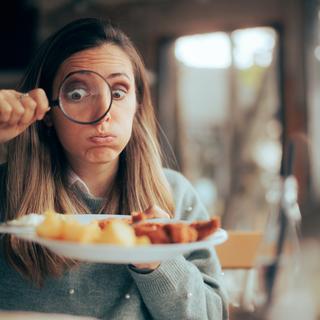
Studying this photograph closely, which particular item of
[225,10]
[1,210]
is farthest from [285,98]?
[1,210]

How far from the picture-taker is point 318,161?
3125mm

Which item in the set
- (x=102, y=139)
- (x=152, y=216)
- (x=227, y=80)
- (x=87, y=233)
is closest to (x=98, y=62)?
(x=102, y=139)

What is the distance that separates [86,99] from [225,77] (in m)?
3.08

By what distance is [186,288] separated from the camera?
1023 millimetres

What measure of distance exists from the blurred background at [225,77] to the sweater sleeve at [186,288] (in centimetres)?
203

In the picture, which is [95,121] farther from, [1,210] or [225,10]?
Answer: [225,10]

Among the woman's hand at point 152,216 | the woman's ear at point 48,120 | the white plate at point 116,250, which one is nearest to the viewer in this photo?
the white plate at point 116,250

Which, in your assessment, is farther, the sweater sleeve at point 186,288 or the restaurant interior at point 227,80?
the restaurant interior at point 227,80

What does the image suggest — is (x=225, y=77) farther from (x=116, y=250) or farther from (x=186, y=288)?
(x=116, y=250)

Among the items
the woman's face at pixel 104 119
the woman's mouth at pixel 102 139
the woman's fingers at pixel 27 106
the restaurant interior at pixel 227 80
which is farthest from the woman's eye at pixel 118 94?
the restaurant interior at pixel 227 80

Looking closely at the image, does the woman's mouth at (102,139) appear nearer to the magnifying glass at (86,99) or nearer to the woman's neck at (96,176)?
the magnifying glass at (86,99)

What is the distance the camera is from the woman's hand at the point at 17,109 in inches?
38.3

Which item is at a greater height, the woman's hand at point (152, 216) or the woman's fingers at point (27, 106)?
the woman's fingers at point (27, 106)

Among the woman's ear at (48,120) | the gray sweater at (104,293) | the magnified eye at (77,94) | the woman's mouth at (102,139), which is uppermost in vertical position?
the magnified eye at (77,94)
